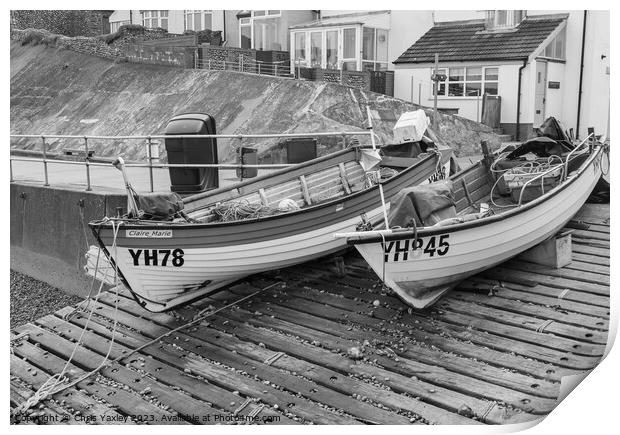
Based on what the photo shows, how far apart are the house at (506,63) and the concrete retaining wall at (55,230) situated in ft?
24.2

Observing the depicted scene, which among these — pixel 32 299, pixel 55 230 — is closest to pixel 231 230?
pixel 55 230

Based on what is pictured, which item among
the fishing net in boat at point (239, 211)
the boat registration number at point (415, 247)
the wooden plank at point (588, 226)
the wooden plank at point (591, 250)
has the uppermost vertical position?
the fishing net in boat at point (239, 211)

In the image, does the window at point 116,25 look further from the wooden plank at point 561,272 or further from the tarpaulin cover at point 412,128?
the wooden plank at point 561,272

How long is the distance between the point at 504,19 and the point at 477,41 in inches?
33.7

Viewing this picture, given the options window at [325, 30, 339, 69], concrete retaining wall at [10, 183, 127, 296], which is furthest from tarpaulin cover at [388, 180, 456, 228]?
window at [325, 30, 339, 69]

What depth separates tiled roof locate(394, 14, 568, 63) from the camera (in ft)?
45.2

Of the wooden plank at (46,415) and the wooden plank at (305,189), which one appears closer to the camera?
the wooden plank at (46,415)

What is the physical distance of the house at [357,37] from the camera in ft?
54.3

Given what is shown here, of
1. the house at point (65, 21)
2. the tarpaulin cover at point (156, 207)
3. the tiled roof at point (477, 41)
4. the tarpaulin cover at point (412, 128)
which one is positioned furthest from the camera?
the tiled roof at point (477, 41)

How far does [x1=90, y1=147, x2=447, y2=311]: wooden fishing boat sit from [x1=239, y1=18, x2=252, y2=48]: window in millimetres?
12831

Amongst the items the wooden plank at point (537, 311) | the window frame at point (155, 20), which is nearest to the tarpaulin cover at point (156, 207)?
the wooden plank at point (537, 311)

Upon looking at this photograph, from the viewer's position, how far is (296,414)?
4.73 meters

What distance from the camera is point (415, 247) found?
5781 millimetres

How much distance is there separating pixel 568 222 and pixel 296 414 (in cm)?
499
